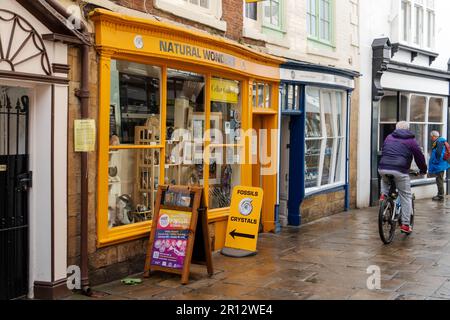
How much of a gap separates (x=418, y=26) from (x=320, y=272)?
1098cm

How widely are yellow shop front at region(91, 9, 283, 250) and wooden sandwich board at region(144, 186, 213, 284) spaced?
0.36 meters

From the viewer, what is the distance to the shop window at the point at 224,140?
28.5 feet

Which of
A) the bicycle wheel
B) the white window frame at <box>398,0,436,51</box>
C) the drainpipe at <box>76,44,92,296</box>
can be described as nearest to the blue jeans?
the bicycle wheel

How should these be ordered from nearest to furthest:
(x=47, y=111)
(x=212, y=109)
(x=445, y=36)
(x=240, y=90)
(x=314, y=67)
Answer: (x=47, y=111) → (x=212, y=109) → (x=240, y=90) → (x=314, y=67) → (x=445, y=36)

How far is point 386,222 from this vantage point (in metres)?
8.99

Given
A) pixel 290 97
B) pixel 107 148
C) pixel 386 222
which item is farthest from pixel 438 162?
pixel 107 148

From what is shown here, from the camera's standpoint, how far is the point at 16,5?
5328 millimetres

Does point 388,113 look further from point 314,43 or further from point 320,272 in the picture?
A: point 320,272

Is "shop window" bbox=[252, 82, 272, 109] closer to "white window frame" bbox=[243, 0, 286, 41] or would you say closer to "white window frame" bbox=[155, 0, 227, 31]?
"white window frame" bbox=[243, 0, 286, 41]

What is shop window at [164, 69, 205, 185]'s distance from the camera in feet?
25.4

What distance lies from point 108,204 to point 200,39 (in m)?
2.70

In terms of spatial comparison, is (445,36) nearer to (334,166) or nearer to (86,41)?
(334,166)

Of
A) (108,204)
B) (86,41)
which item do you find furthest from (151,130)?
(86,41)

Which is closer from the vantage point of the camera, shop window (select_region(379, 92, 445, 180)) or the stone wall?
the stone wall
